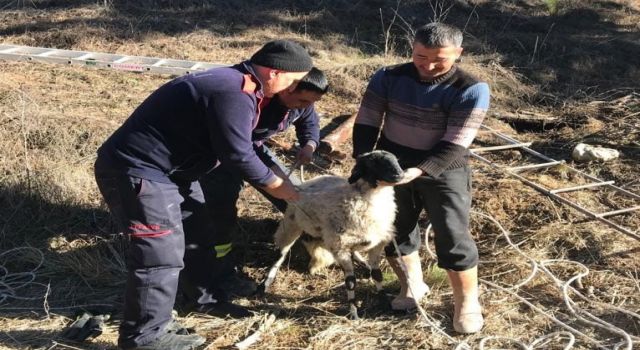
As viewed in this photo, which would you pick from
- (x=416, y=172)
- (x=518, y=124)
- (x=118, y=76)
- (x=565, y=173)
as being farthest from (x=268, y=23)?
(x=416, y=172)

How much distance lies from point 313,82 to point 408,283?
5.05 feet

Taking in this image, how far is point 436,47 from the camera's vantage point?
3299mm

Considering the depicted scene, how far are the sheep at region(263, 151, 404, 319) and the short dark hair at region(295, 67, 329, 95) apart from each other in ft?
1.66

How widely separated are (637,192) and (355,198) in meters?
3.58

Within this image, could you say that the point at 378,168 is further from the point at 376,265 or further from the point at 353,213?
the point at 376,265

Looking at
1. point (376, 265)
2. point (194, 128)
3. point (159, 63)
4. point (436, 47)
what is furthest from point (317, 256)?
point (159, 63)

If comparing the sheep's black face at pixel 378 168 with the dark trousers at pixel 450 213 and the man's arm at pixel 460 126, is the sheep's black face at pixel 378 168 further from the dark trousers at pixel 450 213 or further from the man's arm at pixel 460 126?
the dark trousers at pixel 450 213

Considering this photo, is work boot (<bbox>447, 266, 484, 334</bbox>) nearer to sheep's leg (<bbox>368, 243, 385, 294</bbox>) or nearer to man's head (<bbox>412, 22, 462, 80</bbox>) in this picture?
sheep's leg (<bbox>368, 243, 385, 294</bbox>)

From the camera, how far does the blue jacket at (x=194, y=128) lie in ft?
10.1

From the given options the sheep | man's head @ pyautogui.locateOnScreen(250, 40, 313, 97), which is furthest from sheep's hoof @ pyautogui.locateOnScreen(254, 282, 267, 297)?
man's head @ pyautogui.locateOnScreen(250, 40, 313, 97)

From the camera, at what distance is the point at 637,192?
228 inches

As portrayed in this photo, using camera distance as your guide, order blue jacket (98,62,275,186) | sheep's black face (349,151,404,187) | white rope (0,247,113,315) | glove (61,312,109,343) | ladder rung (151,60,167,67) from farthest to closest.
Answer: ladder rung (151,60,167,67) → white rope (0,247,113,315) → glove (61,312,109,343) → sheep's black face (349,151,404,187) → blue jacket (98,62,275,186)

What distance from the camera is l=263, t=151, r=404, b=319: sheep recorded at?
11.7 feet

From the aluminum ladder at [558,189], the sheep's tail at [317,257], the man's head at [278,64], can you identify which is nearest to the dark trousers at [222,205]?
the sheep's tail at [317,257]
